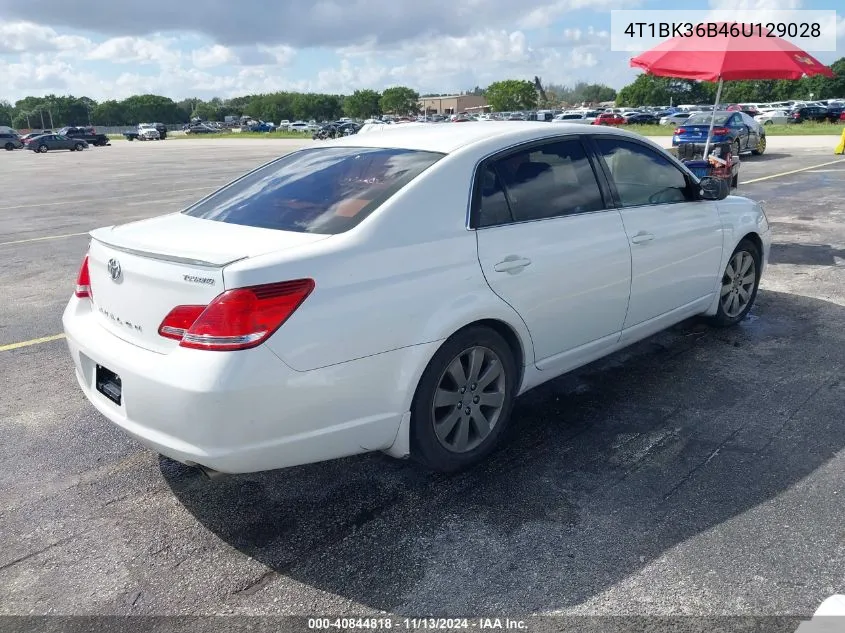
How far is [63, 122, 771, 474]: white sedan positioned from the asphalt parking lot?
1.22ft

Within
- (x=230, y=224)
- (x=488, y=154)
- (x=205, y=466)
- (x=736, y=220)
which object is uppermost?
(x=488, y=154)

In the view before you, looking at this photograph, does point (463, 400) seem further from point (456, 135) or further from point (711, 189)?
point (711, 189)

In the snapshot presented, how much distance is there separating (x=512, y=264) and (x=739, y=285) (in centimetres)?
284

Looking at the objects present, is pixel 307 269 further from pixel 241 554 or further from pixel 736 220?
pixel 736 220

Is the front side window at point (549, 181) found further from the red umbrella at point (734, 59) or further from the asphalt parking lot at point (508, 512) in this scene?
the red umbrella at point (734, 59)

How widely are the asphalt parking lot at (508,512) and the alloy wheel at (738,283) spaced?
1.59ft

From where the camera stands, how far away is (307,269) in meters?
2.84

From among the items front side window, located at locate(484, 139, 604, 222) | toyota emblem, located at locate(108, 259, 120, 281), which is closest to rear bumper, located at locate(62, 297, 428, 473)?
toyota emblem, located at locate(108, 259, 120, 281)

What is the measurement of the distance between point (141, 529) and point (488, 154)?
7.89ft

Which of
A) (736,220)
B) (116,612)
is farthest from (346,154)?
(736,220)

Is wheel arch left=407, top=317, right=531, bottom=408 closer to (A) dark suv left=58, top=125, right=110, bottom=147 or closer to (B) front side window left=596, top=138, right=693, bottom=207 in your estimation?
(B) front side window left=596, top=138, right=693, bottom=207

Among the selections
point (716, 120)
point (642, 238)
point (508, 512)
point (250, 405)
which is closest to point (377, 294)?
point (250, 405)

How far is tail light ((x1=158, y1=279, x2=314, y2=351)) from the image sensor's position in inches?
106

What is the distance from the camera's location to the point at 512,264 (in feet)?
11.5
